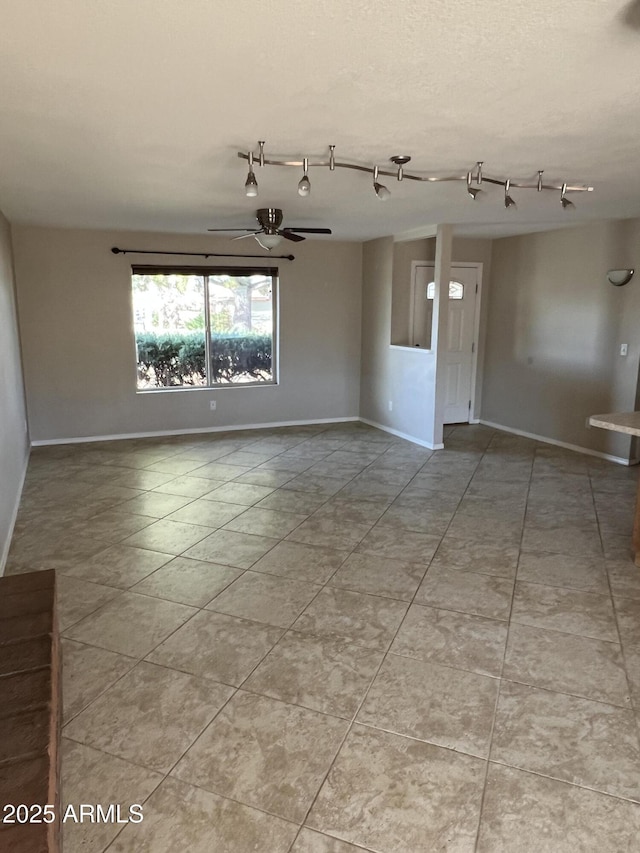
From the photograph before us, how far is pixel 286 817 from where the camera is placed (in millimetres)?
1665

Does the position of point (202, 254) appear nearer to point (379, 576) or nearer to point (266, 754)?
point (379, 576)

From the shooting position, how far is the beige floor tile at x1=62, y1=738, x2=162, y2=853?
63.2 inches

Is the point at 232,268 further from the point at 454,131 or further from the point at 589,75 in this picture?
the point at 589,75

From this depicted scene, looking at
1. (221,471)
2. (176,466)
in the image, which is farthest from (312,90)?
(176,466)

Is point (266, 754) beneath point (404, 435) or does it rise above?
beneath

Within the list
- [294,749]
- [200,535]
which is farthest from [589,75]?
[200,535]

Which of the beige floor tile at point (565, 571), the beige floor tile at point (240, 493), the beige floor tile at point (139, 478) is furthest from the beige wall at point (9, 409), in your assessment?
the beige floor tile at point (565, 571)

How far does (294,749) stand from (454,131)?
265 cm

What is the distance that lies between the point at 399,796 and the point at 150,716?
0.96 metres

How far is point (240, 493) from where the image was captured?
15.2ft

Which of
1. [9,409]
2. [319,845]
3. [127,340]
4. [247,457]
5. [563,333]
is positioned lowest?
[319,845]

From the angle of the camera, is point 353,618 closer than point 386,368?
Yes

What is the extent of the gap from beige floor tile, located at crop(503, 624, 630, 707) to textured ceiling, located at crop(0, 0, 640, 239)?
232 centimetres

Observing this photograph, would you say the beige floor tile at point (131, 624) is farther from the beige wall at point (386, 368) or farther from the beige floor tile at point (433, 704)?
the beige wall at point (386, 368)
